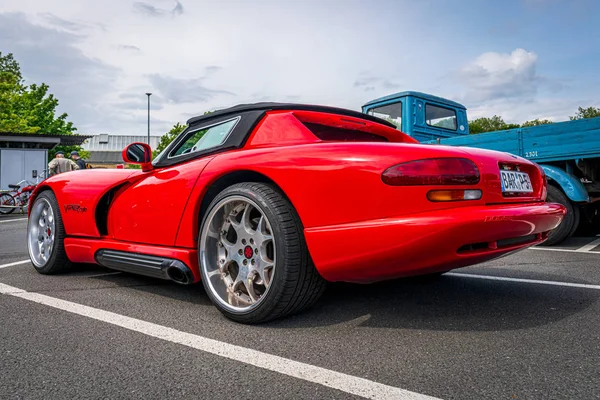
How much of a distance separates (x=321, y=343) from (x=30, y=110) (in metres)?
35.3

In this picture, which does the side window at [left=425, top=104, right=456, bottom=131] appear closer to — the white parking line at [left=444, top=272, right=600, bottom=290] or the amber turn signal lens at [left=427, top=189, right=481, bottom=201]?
the white parking line at [left=444, top=272, right=600, bottom=290]

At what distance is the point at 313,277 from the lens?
240 centimetres

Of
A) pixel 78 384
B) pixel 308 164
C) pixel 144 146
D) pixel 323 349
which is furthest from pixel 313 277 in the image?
pixel 144 146

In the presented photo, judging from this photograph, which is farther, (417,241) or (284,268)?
(284,268)

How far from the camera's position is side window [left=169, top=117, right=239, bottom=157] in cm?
296

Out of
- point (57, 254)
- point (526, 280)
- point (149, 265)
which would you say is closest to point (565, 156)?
point (526, 280)

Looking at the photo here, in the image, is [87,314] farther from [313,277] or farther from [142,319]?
[313,277]

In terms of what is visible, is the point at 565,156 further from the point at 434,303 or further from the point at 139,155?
the point at 139,155

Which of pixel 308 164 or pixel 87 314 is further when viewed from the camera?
pixel 87 314

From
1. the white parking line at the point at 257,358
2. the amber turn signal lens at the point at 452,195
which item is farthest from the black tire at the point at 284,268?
the amber turn signal lens at the point at 452,195

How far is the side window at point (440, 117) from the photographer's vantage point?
832 centimetres

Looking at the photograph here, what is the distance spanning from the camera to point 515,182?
247cm

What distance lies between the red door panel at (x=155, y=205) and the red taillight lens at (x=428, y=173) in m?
1.21

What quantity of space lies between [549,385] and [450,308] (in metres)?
1.05
